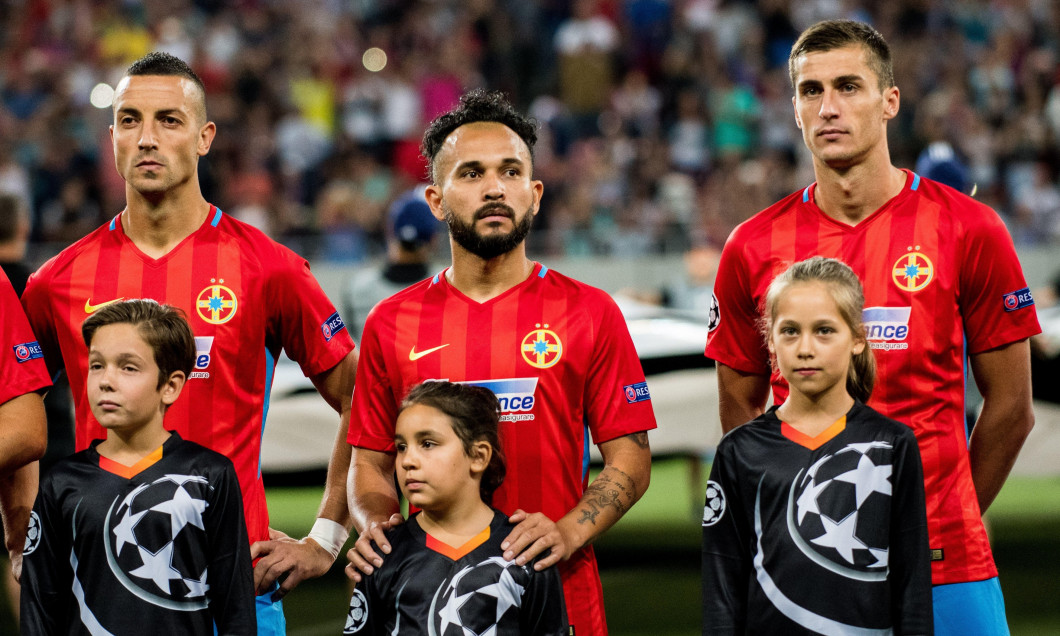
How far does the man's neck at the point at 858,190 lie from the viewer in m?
3.36

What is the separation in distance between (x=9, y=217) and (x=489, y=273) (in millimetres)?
3388

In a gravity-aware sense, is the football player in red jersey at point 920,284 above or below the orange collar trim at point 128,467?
above

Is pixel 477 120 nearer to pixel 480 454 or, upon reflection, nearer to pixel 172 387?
pixel 480 454

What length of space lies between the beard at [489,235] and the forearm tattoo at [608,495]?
62 cm

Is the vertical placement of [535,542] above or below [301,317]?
below

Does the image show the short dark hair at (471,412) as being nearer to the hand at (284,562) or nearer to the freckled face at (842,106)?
the hand at (284,562)

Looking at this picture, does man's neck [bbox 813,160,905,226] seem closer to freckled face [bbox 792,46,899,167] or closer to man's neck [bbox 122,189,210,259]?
freckled face [bbox 792,46,899,167]

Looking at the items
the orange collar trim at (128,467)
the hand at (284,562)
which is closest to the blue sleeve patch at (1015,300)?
the hand at (284,562)

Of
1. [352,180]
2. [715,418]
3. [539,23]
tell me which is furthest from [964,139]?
[715,418]

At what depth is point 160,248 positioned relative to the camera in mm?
3418

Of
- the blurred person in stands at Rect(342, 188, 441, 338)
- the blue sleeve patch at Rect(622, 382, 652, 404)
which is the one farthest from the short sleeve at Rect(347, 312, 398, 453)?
the blurred person in stands at Rect(342, 188, 441, 338)

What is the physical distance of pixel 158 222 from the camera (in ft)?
11.2

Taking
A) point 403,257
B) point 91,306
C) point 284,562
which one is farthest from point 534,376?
point 403,257

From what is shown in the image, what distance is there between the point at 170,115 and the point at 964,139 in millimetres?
12421
